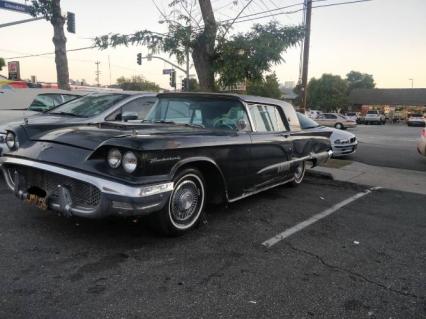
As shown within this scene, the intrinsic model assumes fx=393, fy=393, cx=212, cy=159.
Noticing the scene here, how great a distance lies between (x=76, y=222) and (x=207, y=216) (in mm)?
1543

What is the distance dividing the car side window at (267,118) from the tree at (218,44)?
295cm

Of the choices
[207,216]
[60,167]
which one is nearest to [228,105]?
[207,216]

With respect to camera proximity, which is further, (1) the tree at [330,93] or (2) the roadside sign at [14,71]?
(1) the tree at [330,93]

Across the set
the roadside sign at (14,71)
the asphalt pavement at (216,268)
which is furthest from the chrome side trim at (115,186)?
the roadside sign at (14,71)

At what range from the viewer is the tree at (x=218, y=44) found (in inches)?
330

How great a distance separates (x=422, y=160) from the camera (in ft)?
39.7

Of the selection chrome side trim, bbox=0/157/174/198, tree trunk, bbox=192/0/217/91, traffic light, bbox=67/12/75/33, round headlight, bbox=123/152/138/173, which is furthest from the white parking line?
traffic light, bbox=67/12/75/33

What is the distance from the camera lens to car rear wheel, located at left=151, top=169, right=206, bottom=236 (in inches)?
151

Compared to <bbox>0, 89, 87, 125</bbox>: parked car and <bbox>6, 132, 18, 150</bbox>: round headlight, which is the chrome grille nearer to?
<bbox>6, 132, 18, 150</bbox>: round headlight

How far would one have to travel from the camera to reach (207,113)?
5059 mm

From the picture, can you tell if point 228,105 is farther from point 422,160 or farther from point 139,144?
point 422,160

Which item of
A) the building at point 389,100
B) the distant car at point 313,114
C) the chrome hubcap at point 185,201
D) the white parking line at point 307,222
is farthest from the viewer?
the building at point 389,100

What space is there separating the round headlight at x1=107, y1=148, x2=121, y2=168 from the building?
6554cm

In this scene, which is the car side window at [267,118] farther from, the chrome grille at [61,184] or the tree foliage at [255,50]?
the tree foliage at [255,50]
